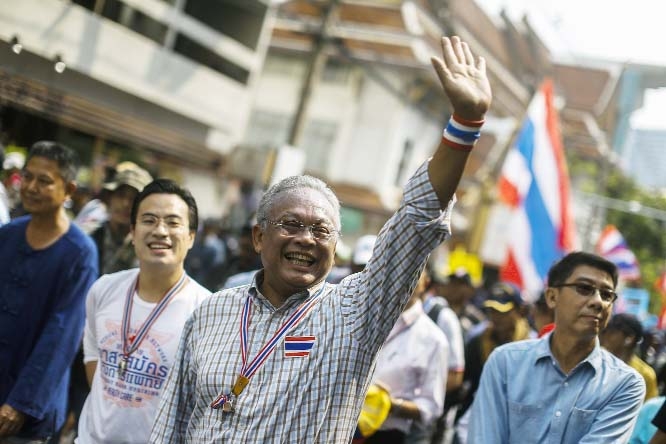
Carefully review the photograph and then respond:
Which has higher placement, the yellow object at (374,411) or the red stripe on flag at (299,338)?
the red stripe on flag at (299,338)

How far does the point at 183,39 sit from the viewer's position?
66.5 feet

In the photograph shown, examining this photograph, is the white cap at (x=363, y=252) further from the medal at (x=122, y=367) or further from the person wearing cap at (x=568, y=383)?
the medal at (x=122, y=367)

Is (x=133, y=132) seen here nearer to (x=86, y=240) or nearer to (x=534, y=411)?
(x=86, y=240)

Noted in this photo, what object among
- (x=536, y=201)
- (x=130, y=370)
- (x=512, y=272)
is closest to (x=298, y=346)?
(x=130, y=370)

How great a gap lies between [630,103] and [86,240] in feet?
153

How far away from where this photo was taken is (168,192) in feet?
12.3

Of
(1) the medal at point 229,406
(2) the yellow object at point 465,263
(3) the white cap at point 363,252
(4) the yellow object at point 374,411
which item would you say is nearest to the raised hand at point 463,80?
(1) the medal at point 229,406

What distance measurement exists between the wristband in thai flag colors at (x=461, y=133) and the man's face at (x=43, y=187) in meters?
2.92

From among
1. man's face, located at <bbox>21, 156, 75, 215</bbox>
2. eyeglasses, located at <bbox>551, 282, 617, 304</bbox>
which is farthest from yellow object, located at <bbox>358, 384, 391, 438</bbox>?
man's face, located at <bbox>21, 156, 75, 215</bbox>

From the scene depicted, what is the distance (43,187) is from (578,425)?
10.1ft

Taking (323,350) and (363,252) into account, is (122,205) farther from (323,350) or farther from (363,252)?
(323,350)

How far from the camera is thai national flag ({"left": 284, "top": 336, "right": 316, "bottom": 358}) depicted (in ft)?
8.18

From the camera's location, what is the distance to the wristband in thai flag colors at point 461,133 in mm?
2107

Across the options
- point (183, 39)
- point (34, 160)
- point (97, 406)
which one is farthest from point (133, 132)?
point (97, 406)
